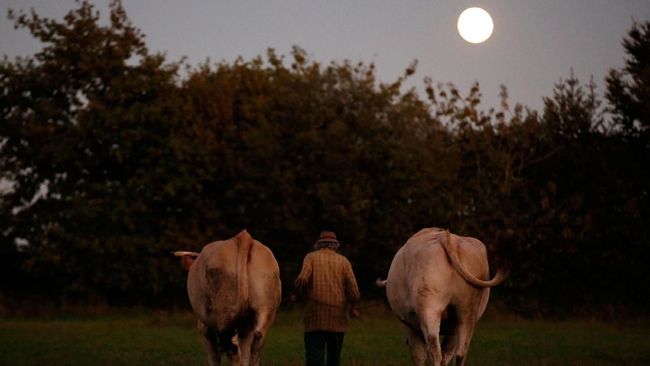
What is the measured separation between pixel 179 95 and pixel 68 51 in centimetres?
445

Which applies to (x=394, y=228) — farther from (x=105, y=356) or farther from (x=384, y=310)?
(x=105, y=356)

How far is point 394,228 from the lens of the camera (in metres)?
37.7

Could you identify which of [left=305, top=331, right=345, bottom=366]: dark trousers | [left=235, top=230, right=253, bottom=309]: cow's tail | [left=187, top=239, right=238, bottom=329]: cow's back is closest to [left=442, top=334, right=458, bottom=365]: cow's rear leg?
[left=305, top=331, right=345, bottom=366]: dark trousers

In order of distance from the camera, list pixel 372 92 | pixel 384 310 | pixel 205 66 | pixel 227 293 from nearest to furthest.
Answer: pixel 227 293, pixel 384 310, pixel 372 92, pixel 205 66

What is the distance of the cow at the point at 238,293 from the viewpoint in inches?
493

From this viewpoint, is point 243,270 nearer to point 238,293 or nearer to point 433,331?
point 238,293

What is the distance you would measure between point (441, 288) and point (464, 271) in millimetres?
322

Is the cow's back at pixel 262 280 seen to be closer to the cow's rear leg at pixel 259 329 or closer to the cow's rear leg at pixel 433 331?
the cow's rear leg at pixel 259 329

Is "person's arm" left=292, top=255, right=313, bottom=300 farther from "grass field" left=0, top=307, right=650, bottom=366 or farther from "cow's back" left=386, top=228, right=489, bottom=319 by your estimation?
"grass field" left=0, top=307, right=650, bottom=366

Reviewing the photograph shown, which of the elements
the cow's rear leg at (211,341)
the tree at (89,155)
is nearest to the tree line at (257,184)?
the tree at (89,155)

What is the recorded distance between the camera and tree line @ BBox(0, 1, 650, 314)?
3797cm

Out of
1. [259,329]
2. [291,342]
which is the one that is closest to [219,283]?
[259,329]

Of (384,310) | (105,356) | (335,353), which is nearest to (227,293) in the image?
(335,353)

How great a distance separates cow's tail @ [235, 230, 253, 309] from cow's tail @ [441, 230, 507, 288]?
2.37m
